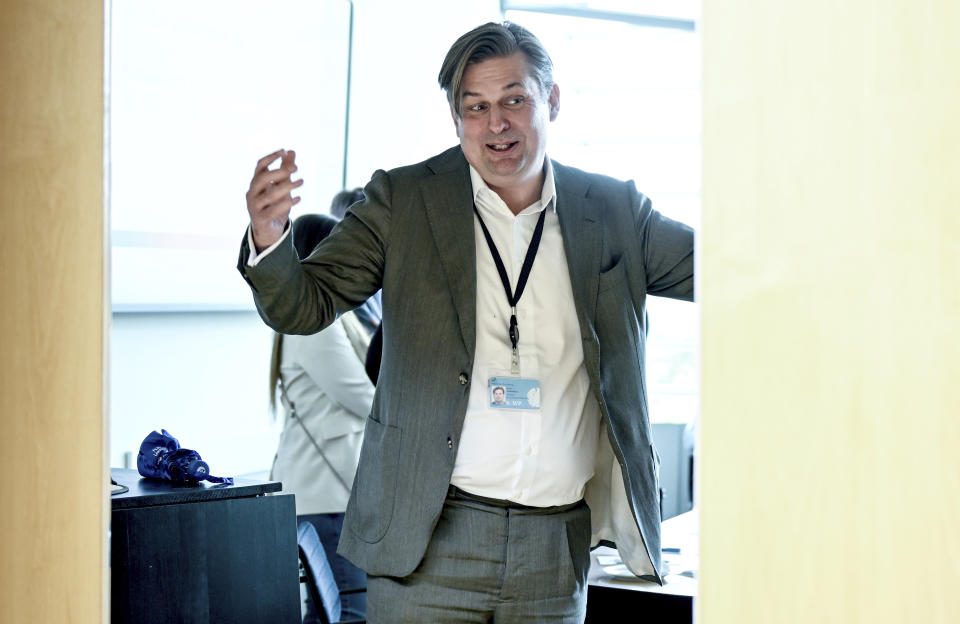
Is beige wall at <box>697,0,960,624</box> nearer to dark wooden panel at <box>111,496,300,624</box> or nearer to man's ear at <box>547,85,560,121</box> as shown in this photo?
man's ear at <box>547,85,560,121</box>

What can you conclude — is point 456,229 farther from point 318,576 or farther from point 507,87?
point 318,576

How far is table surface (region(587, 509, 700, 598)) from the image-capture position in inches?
104

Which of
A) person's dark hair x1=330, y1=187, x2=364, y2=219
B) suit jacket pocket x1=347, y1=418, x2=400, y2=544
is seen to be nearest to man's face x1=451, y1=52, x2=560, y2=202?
suit jacket pocket x1=347, y1=418, x2=400, y2=544

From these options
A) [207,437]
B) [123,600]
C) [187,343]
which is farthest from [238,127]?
[123,600]

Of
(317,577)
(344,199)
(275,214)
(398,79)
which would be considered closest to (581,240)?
(275,214)

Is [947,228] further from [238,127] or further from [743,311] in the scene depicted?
[238,127]

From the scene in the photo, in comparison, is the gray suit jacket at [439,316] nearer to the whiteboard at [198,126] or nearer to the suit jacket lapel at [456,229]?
the suit jacket lapel at [456,229]

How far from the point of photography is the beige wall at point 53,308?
1562mm

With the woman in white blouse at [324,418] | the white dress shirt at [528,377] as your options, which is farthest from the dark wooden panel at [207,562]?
the woman in white blouse at [324,418]

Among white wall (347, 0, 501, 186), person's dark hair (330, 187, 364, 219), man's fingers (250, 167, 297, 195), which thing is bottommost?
man's fingers (250, 167, 297, 195)

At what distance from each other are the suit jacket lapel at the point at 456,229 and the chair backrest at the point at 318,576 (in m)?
1.21

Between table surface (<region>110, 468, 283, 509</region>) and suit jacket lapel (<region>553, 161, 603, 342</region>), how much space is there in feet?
3.02

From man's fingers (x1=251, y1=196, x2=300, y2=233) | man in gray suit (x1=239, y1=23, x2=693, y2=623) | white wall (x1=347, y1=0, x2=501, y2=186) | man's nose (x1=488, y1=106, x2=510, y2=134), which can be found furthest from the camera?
white wall (x1=347, y1=0, x2=501, y2=186)

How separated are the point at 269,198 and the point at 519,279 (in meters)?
0.49
